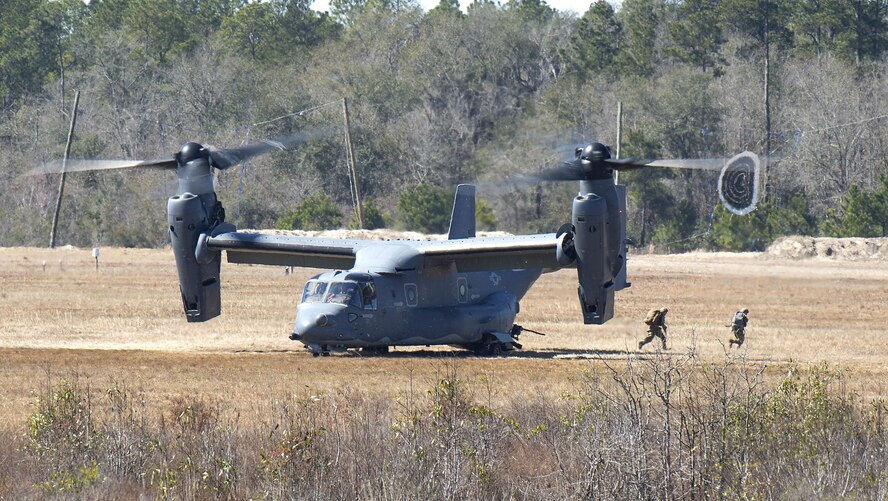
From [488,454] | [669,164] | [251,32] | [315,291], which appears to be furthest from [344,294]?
[251,32]

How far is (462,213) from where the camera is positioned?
31891mm

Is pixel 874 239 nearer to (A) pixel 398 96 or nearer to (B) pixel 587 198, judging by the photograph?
(A) pixel 398 96

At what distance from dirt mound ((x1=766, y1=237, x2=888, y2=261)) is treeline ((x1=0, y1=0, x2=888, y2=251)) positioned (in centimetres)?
381

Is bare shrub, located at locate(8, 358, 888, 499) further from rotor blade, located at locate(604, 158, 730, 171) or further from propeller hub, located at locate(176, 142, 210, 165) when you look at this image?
propeller hub, located at locate(176, 142, 210, 165)

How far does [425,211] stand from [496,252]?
41059mm

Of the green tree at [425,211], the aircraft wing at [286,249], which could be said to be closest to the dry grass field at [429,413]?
the aircraft wing at [286,249]

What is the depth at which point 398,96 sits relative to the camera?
88.4 meters

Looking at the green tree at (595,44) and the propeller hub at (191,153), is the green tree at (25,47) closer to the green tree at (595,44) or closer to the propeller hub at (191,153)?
the green tree at (595,44)

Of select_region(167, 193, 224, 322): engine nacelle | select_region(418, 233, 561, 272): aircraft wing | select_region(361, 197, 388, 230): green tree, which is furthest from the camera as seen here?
select_region(361, 197, 388, 230): green tree

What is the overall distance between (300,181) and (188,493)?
7318 centimetres

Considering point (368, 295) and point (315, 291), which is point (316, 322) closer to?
point (315, 291)

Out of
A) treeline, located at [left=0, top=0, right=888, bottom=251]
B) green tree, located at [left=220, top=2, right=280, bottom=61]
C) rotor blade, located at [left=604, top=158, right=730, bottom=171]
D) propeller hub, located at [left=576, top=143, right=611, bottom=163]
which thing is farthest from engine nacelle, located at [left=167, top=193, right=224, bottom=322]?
green tree, located at [left=220, top=2, right=280, bottom=61]

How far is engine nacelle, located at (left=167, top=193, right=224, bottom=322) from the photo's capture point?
88.2 ft

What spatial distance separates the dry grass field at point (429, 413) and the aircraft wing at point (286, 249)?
2059mm
